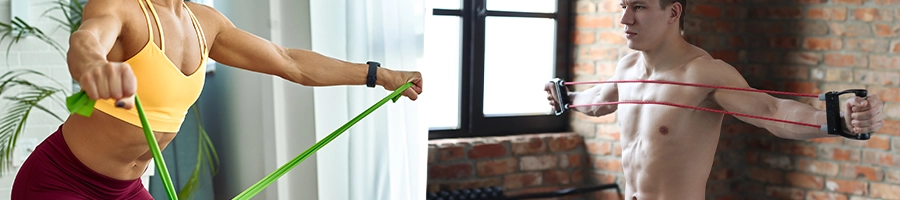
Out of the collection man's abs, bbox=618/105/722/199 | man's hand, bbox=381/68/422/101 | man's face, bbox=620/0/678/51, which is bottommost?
man's abs, bbox=618/105/722/199

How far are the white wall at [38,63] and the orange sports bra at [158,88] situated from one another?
3.45 feet

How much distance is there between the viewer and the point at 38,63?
2414 mm

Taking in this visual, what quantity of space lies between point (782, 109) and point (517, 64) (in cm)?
180

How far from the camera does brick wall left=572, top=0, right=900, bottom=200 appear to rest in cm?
316

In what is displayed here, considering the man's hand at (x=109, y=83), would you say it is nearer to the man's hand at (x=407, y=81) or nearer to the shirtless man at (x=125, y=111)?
the shirtless man at (x=125, y=111)

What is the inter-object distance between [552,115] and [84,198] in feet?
8.06

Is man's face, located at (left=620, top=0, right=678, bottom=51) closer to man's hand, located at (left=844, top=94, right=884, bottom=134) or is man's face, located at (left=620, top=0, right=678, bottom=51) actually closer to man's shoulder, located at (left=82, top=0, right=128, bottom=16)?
man's hand, located at (left=844, top=94, right=884, bottom=134)

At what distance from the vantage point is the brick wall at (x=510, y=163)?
10.5 ft

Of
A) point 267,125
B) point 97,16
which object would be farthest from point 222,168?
point 97,16

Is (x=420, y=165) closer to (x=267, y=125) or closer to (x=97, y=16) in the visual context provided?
(x=267, y=125)

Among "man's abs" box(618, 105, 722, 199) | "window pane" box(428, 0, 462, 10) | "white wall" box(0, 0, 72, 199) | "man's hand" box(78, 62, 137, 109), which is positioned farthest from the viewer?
"window pane" box(428, 0, 462, 10)

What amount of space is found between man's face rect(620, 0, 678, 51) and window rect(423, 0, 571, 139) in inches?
48.4

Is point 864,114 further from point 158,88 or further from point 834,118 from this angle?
point 158,88

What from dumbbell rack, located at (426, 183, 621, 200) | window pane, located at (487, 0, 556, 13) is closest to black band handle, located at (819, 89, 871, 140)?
dumbbell rack, located at (426, 183, 621, 200)
